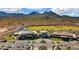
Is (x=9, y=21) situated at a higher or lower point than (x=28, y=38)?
higher

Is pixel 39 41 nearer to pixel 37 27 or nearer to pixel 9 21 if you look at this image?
pixel 37 27

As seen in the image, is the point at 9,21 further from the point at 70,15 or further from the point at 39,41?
the point at 70,15
